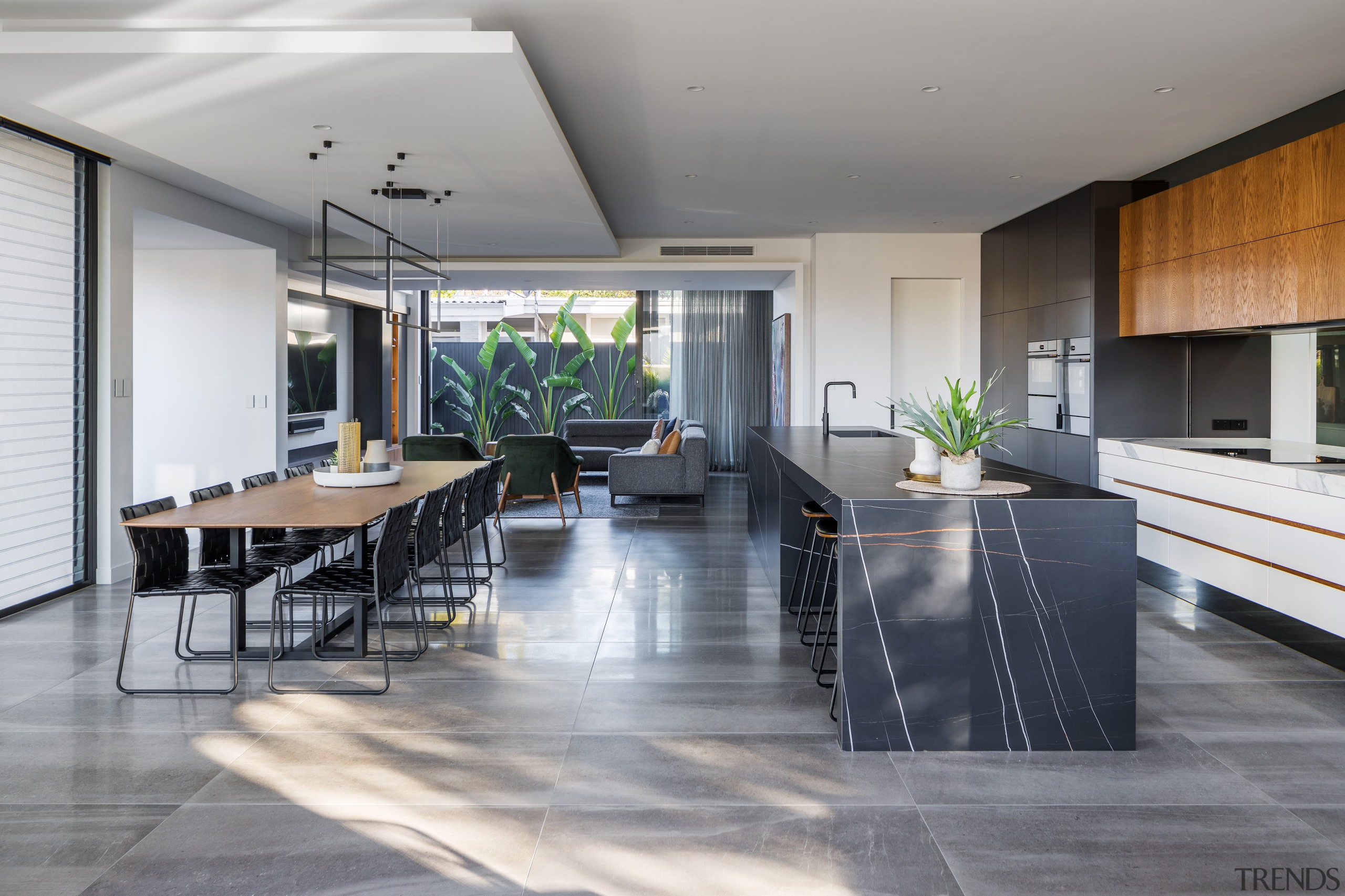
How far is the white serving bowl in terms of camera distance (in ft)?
15.8

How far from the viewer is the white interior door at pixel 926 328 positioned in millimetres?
9016

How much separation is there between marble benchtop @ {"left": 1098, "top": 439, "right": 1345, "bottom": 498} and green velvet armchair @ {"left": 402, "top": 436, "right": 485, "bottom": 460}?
511 centimetres

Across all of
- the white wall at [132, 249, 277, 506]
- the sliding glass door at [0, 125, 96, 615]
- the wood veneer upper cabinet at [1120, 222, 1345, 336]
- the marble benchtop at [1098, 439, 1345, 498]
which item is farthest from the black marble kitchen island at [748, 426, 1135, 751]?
the white wall at [132, 249, 277, 506]

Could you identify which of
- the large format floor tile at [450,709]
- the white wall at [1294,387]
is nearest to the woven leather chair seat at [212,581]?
the large format floor tile at [450,709]

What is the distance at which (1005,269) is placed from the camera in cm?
819

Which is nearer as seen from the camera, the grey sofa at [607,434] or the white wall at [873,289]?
the white wall at [873,289]

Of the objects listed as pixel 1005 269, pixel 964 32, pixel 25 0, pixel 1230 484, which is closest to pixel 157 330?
pixel 25 0

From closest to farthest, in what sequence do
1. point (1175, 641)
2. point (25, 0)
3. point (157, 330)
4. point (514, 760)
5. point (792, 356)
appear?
1. point (514, 760)
2. point (25, 0)
3. point (1175, 641)
4. point (157, 330)
5. point (792, 356)

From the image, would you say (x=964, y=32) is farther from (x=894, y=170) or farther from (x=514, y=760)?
(x=514, y=760)

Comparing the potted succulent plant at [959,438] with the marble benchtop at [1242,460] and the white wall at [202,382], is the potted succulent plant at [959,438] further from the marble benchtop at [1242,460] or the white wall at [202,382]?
the white wall at [202,382]

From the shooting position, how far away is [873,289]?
8.84m

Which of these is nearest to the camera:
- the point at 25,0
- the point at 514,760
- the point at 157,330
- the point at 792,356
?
the point at 514,760

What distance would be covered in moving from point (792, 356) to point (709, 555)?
3.97 meters

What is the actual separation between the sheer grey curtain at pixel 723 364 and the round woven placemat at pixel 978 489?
361 inches
